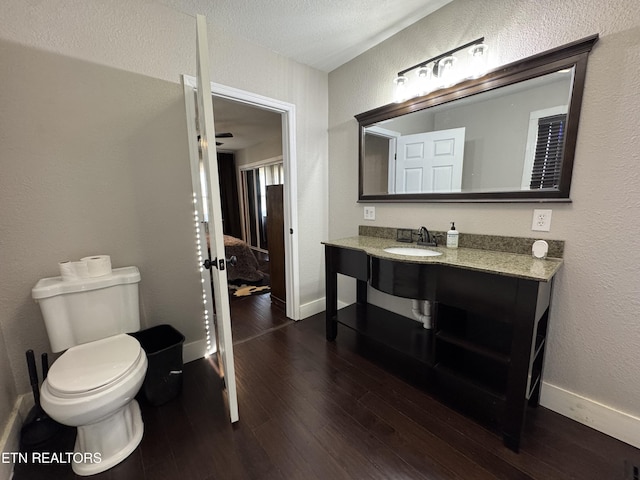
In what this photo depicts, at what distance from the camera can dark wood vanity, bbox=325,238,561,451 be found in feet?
3.92

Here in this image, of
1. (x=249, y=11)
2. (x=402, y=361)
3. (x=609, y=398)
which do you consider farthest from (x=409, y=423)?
(x=249, y=11)

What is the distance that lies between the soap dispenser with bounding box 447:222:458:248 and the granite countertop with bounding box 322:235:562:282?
0.04m

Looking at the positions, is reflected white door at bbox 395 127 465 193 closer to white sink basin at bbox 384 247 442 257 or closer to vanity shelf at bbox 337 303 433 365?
white sink basin at bbox 384 247 442 257

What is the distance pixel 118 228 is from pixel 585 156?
2594mm

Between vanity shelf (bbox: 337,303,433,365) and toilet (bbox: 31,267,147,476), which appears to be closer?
toilet (bbox: 31,267,147,476)

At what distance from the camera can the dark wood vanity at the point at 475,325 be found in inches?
47.0

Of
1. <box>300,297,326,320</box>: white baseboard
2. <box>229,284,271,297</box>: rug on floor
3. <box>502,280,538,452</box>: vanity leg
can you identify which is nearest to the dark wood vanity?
<box>502,280,538,452</box>: vanity leg

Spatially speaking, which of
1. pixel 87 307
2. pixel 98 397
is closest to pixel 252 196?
pixel 87 307

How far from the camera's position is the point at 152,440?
1.32m

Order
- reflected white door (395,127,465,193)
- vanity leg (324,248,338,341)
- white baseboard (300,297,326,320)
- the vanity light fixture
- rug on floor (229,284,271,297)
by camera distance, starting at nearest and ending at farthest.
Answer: the vanity light fixture < reflected white door (395,127,465,193) < vanity leg (324,248,338,341) < white baseboard (300,297,326,320) < rug on floor (229,284,271,297)

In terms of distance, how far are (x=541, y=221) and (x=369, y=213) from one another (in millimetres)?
1186

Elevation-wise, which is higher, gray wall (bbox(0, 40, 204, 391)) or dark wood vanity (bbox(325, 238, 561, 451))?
gray wall (bbox(0, 40, 204, 391))

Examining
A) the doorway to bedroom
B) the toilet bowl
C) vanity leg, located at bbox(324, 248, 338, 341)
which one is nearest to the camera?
the toilet bowl

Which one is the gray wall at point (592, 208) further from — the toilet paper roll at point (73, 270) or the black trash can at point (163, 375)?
the toilet paper roll at point (73, 270)
